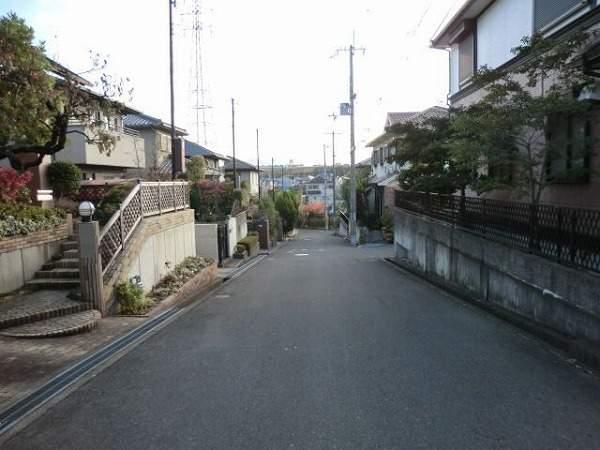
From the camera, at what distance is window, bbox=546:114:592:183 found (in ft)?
31.3

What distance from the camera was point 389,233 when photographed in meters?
39.0

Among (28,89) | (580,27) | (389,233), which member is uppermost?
(580,27)

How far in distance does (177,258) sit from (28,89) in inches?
256

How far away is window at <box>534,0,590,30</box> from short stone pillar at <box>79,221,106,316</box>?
998cm

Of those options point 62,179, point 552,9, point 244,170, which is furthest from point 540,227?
point 244,170

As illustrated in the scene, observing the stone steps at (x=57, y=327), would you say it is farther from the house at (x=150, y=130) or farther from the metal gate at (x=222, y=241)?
Result: the house at (x=150, y=130)

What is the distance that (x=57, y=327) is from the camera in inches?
308

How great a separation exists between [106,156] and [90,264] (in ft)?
49.2

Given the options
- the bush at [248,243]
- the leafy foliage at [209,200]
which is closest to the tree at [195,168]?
the bush at [248,243]

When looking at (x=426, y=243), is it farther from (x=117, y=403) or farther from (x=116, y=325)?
(x=117, y=403)

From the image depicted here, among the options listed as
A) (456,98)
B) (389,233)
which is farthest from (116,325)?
(389,233)

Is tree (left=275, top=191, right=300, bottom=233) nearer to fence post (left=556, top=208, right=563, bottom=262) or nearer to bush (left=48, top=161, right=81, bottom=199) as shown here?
bush (left=48, top=161, right=81, bottom=199)

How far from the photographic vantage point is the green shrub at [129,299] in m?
9.46

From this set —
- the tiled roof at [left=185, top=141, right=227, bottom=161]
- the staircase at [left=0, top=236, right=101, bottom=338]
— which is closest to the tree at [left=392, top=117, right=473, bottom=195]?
the staircase at [left=0, top=236, right=101, bottom=338]
